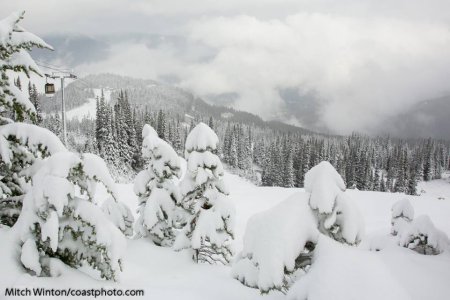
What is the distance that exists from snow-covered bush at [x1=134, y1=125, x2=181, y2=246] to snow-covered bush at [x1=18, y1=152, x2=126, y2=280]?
9.07 meters

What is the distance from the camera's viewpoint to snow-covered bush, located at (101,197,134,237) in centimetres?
1498

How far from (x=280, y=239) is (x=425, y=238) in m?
7.95

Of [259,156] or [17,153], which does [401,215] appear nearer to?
[17,153]

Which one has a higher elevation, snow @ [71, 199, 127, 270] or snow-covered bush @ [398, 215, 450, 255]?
snow @ [71, 199, 127, 270]

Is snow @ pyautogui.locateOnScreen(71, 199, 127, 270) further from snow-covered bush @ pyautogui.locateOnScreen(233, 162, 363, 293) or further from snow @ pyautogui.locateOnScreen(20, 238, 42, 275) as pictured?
snow-covered bush @ pyautogui.locateOnScreen(233, 162, 363, 293)

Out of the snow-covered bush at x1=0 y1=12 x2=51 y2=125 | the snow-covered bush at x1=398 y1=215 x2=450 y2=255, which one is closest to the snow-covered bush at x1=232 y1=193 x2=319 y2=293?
the snow-covered bush at x1=0 y1=12 x2=51 y2=125

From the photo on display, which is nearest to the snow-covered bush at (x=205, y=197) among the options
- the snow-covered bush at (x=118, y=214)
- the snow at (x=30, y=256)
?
the snow-covered bush at (x=118, y=214)

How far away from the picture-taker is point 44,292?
14.9 feet

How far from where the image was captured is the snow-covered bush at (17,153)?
507cm

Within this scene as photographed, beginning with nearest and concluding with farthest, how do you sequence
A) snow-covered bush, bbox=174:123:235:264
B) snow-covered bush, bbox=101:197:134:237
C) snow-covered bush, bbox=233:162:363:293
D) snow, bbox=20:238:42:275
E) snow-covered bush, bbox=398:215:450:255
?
snow, bbox=20:238:42:275
snow-covered bush, bbox=233:162:363:293
snow-covered bush, bbox=398:215:450:255
snow-covered bush, bbox=174:123:235:264
snow-covered bush, bbox=101:197:134:237

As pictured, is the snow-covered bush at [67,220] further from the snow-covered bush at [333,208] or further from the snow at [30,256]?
the snow-covered bush at [333,208]

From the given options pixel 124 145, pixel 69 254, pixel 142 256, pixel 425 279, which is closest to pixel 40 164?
pixel 69 254

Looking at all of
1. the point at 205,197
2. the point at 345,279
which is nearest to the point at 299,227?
the point at 345,279

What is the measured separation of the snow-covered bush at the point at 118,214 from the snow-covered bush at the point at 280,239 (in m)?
11.0
